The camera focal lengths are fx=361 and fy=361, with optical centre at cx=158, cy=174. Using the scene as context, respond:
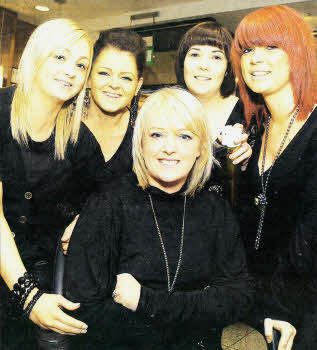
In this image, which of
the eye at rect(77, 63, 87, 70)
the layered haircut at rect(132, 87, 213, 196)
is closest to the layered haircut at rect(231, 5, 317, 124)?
the layered haircut at rect(132, 87, 213, 196)

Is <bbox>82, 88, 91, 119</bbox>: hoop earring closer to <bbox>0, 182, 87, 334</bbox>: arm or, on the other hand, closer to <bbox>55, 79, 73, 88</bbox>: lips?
<bbox>55, 79, 73, 88</bbox>: lips

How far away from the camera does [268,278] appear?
3.90 ft

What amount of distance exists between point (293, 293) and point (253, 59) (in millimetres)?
751

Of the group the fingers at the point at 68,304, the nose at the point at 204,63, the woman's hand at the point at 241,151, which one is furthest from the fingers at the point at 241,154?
the fingers at the point at 68,304

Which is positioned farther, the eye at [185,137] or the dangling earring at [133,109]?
the dangling earring at [133,109]

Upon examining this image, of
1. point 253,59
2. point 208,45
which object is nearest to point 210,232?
point 253,59

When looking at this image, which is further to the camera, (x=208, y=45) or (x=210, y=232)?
(x=208, y=45)

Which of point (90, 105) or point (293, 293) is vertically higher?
point (90, 105)

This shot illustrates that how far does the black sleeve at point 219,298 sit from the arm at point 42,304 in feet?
0.70

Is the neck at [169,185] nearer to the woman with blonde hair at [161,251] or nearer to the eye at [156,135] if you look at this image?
the woman with blonde hair at [161,251]

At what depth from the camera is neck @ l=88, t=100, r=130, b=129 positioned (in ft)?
4.27

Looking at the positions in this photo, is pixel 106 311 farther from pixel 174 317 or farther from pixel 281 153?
pixel 281 153

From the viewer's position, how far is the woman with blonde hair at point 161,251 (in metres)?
0.98

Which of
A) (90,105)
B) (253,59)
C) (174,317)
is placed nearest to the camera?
(174,317)
